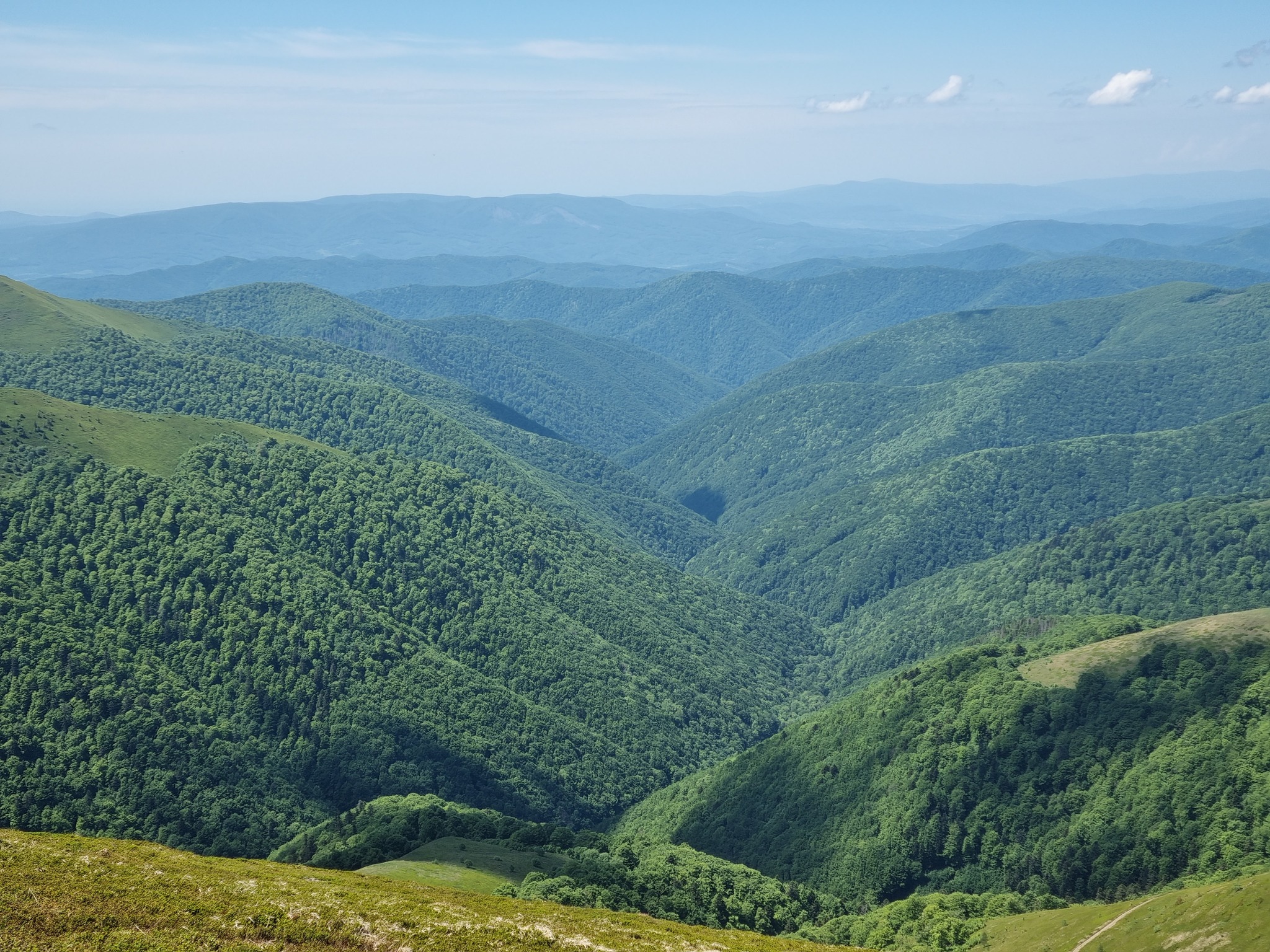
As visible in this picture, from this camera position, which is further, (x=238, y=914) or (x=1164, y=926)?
(x=1164, y=926)

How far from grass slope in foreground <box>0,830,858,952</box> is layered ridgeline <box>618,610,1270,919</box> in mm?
49152

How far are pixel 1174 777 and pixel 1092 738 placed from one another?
1757cm

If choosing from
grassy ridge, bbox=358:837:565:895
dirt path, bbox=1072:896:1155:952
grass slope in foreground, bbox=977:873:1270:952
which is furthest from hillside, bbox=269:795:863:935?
dirt path, bbox=1072:896:1155:952

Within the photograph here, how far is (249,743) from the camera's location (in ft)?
631

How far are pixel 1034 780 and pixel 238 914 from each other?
124892 mm

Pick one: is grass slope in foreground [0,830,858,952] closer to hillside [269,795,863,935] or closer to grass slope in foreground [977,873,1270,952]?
grass slope in foreground [977,873,1270,952]

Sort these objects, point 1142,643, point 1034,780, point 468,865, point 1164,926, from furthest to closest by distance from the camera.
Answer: point 1142,643, point 1034,780, point 468,865, point 1164,926

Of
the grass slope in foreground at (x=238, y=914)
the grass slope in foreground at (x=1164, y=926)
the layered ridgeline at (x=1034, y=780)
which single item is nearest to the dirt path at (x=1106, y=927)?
the grass slope in foreground at (x=1164, y=926)

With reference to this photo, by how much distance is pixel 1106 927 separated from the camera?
91438 mm

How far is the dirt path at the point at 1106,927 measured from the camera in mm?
89231

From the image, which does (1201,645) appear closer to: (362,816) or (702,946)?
(702,946)

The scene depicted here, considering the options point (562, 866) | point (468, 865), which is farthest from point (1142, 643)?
point (468, 865)

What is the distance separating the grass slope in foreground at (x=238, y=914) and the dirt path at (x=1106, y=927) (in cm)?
2584

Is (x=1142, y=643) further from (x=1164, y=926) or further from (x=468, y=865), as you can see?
(x=468, y=865)
